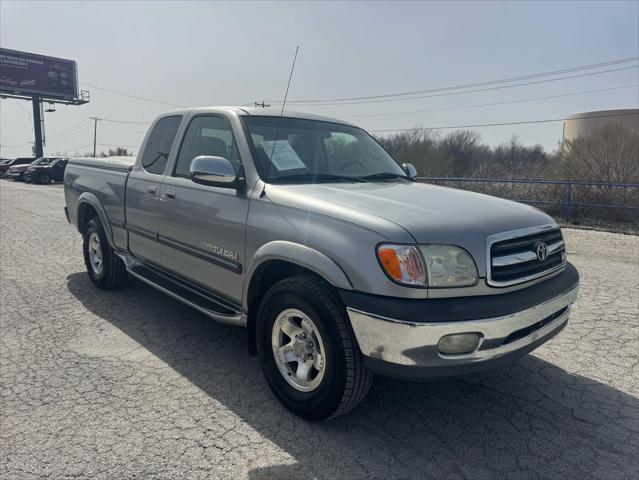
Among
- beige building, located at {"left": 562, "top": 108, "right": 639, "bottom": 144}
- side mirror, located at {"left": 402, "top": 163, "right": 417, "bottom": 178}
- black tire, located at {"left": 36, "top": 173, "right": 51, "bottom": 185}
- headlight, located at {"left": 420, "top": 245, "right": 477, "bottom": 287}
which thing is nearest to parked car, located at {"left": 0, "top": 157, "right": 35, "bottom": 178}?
black tire, located at {"left": 36, "top": 173, "right": 51, "bottom": 185}

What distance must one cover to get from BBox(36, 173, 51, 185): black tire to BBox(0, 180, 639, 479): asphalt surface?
27489mm

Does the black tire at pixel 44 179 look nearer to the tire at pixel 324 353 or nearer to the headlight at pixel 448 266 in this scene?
the tire at pixel 324 353

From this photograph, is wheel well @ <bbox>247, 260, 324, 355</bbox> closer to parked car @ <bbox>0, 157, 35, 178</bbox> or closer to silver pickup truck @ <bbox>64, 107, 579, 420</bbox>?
silver pickup truck @ <bbox>64, 107, 579, 420</bbox>

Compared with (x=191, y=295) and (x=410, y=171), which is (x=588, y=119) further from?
(x=191, y=295)

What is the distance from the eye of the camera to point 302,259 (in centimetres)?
264

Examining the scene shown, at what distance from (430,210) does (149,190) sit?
2.69 m

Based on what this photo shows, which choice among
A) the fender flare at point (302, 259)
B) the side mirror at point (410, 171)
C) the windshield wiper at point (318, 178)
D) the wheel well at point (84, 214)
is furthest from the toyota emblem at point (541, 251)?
the wheel well at point (84, 214)

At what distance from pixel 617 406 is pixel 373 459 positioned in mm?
1777

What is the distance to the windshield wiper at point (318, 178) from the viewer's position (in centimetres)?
325

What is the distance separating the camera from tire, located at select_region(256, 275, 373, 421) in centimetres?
251

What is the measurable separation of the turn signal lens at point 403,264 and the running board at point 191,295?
1297mm

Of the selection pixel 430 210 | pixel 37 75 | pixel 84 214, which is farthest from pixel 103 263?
pixel 37 75

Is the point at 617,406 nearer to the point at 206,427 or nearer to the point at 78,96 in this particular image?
the point at 206,427

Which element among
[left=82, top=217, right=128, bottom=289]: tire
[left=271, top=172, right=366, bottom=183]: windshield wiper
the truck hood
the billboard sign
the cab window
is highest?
the billboard sign
